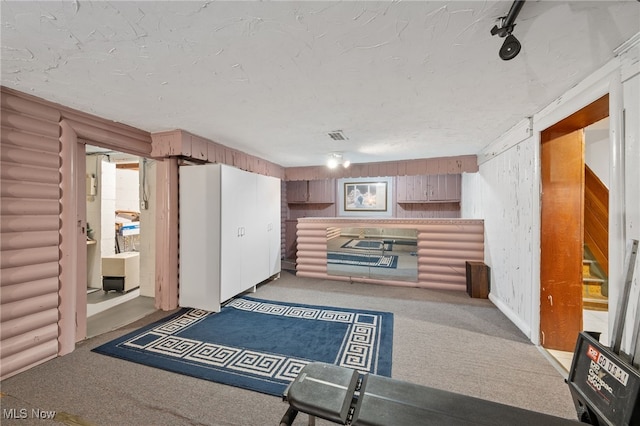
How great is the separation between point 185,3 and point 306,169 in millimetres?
4953

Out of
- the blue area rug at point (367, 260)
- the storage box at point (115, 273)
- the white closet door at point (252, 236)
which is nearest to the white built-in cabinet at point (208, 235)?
the white closet door at point (252, 236)

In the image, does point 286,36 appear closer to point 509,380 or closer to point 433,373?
point 433,373

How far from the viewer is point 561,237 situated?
262 cm

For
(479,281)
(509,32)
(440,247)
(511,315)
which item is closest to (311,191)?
(440,247)

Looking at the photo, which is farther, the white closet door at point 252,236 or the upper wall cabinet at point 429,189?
the upper wall cabinet at point 429,189

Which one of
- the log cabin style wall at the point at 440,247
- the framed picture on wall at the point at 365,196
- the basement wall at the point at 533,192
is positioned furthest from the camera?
the framed picture on wall at the point at 365,196

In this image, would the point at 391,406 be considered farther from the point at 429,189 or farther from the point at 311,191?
the point at 311,191

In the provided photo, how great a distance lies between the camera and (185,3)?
4.11 feet

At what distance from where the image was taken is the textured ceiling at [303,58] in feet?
4.36

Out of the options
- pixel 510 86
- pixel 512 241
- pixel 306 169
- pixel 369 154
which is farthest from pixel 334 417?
pixel 306 169

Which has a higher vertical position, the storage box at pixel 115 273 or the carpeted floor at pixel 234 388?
the storage box at pixel 115 273

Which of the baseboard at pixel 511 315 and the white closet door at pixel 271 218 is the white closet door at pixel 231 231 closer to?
the white closet door at pixel 271 218
